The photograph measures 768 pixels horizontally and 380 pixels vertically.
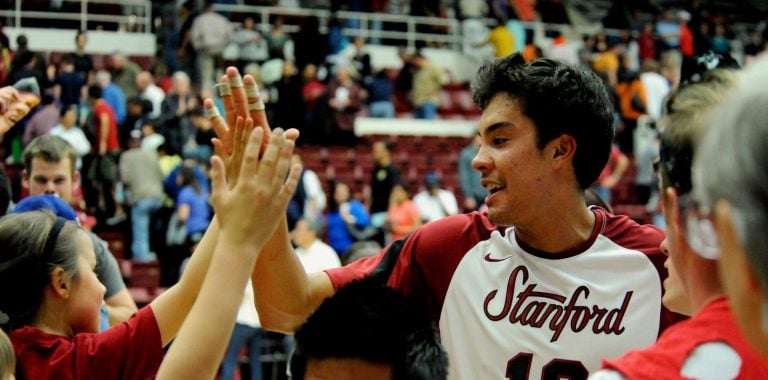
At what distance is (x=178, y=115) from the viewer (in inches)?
500

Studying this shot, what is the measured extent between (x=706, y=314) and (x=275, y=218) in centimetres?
80

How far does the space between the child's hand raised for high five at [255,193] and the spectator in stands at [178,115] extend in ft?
35.0

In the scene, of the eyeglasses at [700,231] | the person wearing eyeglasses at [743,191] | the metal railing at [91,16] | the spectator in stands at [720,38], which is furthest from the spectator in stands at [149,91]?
the person wearing eyeglasses at [743,191]

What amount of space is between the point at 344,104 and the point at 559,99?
12902 mm

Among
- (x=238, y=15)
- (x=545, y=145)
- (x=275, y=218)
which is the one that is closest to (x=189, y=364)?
(x=275, y=218)

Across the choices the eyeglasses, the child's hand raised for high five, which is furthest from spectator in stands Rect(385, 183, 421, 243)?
the eyeglasses

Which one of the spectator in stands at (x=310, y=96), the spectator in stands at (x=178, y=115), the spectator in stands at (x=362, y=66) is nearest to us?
the spectator in stands at (x=178, y=115)

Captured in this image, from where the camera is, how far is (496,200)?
9.60 ft

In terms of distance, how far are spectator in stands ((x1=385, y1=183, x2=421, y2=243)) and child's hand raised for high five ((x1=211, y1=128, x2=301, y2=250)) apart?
993cm

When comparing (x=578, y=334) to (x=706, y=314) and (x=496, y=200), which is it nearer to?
(x=496, y=200)

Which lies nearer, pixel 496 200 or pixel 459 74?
pixel 496 200

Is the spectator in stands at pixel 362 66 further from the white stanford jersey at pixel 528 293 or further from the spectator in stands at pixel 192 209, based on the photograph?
the white stanford jersey at pixel 528 293

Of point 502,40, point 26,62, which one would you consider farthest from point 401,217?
point 502,40

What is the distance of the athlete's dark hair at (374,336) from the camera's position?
75.5 inches
